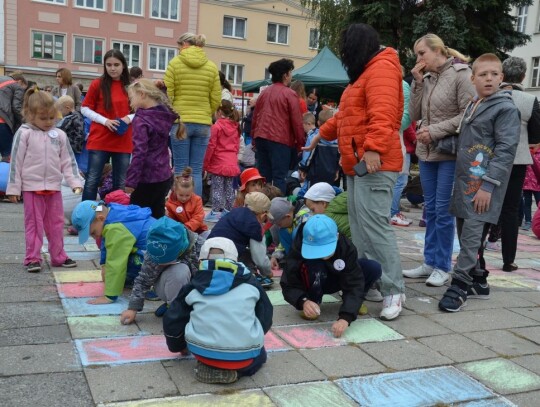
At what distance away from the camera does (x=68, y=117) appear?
802cm

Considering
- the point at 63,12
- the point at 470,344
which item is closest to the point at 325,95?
the point at 470,344

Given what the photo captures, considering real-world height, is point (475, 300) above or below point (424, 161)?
below

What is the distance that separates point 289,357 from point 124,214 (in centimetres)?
170

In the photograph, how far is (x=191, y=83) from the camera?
6.94 m

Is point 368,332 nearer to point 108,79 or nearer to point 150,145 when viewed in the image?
point 150,145

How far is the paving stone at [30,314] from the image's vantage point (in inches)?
148

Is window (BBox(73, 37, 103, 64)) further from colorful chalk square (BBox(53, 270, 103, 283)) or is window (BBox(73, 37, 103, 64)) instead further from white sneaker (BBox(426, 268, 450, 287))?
white sneaker (BBox(426, 268, 450, 287))

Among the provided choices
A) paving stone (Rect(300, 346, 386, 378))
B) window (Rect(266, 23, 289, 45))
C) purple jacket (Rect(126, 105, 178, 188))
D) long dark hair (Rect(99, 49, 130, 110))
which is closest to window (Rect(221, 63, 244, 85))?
window (Rect(266, 23, 289, 45))

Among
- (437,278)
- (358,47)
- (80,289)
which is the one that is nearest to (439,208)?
(437,278)

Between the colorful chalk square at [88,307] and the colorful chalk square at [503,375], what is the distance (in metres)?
2.30

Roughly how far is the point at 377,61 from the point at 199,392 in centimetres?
245

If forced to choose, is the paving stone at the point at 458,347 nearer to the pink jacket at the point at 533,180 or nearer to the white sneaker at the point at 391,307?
the white sneaker at the point at 391,307

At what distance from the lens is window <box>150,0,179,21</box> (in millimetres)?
38344

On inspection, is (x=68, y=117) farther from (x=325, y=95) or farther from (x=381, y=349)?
(x=325, y=95)
